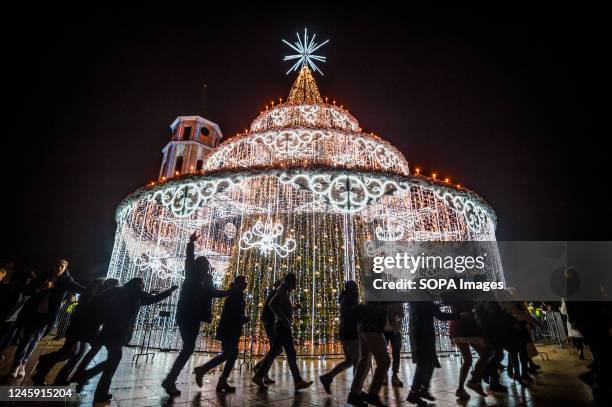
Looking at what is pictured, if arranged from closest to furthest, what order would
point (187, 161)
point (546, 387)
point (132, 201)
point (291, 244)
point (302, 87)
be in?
point (546, 387), point (132, 201), point (291, 244), point (302, 87), point (187, 161)

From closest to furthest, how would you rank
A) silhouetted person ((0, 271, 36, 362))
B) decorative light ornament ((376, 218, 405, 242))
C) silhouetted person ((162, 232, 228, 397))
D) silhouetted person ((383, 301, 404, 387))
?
1. silhouetted person ((162, 232, 228, 397))
2. silhouetted person ((383, 301, 404, 387))
3. silhouetted person ((0, 271, 36, 362))
4. decorative light ornament ((376, 218, 405, 242))

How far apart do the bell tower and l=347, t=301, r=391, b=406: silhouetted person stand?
1615 inches

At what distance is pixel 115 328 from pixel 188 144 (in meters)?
43.6

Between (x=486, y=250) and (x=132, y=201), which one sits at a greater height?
(x=132, y=201)

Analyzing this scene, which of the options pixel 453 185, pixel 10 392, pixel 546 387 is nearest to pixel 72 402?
pixel 10 392

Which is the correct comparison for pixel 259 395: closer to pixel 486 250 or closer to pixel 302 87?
pixel 486 250

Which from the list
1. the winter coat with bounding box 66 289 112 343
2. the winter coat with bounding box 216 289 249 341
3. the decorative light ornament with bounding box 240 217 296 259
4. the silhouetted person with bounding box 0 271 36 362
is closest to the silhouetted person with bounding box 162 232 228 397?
the winter coat with bounding box 216 289 249 341

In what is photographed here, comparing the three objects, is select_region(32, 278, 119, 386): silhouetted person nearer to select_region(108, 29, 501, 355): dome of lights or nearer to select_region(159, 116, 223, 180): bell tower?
select_region(108, 29, 501, 355): dome of lights

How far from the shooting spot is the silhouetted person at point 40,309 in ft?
18.6

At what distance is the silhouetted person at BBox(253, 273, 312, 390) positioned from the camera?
5.25 metres

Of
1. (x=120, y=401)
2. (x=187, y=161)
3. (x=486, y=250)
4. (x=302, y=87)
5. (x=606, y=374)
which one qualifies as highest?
(x=187, y=161)

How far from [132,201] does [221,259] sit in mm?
9906

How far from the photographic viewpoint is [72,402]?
4.17 metres

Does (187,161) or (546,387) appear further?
(187,161)
